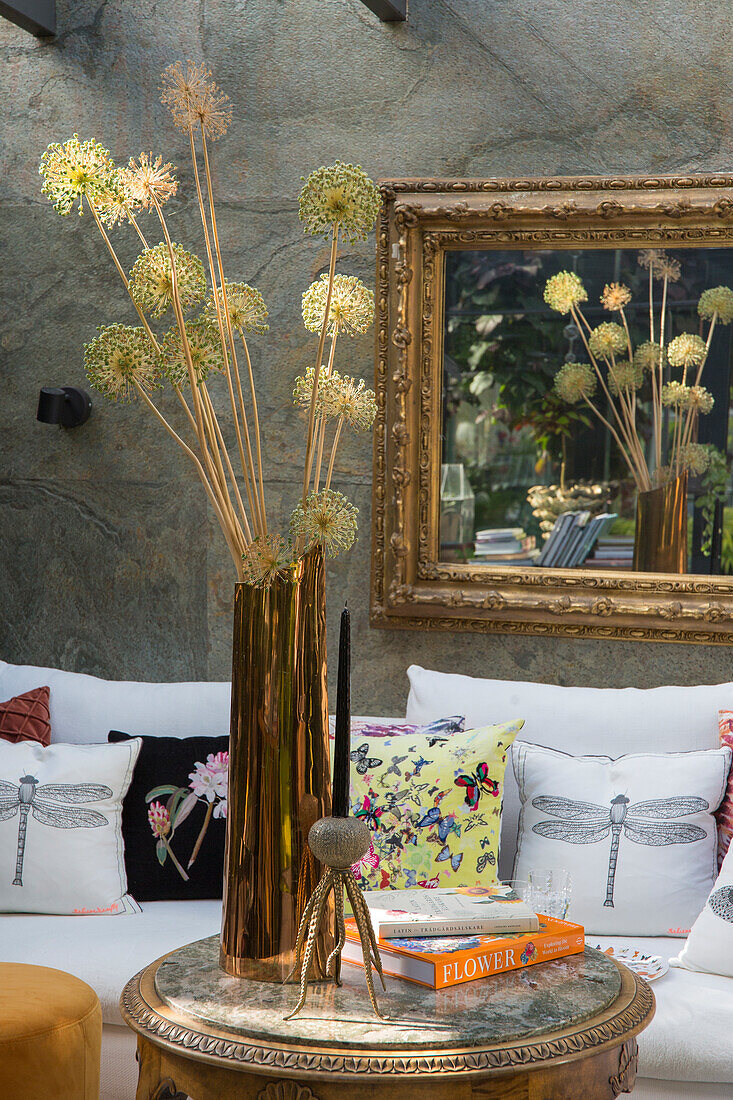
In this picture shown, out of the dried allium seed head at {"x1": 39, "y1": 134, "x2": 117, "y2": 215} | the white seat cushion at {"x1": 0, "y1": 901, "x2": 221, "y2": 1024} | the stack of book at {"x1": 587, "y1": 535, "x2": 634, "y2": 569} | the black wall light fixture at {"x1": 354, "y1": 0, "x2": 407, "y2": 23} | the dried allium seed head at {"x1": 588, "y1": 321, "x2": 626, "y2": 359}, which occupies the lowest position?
the white seat cushion at {"x1": 0, "y1": 901, "x2": 221, "y2": 1024}

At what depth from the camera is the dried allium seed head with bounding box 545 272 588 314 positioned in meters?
2.98

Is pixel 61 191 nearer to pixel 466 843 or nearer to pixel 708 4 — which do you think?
pixel 466 843

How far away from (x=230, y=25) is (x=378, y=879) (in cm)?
245

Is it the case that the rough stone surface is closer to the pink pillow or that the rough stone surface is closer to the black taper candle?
the pink pillow

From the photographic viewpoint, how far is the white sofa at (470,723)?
1.87m

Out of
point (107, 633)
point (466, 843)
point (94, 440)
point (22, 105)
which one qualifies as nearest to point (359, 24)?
point (22, 105)

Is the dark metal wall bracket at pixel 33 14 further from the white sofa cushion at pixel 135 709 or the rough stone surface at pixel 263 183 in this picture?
the white sofa cushion at pixel 135 709

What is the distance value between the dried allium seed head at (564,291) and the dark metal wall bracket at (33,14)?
1701 millimetres

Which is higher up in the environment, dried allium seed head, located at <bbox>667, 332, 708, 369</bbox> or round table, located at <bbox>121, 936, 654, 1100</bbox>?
dried allium seed head, located at <bbox>667, 332, 708, 369</bbox>

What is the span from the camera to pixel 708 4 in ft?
9.37

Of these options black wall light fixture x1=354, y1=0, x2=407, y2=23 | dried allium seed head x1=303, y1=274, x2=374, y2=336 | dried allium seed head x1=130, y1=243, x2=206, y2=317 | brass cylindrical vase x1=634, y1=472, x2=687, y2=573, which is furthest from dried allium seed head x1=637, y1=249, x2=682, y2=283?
dried allium seed head x1=130, y1=243, x2=206, y2=317

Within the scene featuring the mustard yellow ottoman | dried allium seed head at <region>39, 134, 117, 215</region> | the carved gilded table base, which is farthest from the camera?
the mustard yellow ottoman

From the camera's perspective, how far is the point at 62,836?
2391 millimetres

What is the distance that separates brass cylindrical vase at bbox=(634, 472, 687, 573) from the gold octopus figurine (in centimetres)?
182
